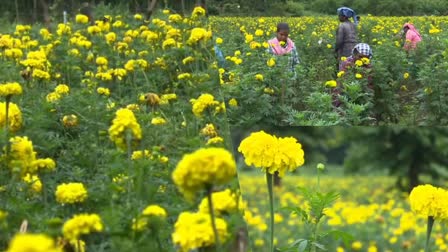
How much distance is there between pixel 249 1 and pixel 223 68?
0.55 feet

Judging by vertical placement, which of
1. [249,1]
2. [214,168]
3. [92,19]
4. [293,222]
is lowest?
[293,222]

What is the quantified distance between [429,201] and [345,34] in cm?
43

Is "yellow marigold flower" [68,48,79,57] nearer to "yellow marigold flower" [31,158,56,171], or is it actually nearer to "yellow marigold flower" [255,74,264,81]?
"yellow marigold flower" [31,158,56,171]

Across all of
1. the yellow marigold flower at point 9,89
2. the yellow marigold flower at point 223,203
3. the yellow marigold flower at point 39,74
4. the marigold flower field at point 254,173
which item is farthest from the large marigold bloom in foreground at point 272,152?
the yellow marigold flower at point 39,74

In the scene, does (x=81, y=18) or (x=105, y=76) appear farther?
(x=81, y=18)

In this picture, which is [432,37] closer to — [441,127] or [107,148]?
[441,127]

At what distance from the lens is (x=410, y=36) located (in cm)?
156

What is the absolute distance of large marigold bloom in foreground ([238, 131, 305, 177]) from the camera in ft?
4.46

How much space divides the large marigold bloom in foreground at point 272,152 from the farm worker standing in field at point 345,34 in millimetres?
266

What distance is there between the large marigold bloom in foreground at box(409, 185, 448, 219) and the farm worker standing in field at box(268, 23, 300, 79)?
41cm

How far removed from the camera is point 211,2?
162 cm

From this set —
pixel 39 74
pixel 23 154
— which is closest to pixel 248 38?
pixel 23 154

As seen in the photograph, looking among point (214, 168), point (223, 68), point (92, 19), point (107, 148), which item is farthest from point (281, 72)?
point (92, 19)

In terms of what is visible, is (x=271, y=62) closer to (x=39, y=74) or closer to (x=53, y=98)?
(x=53, y=98)
